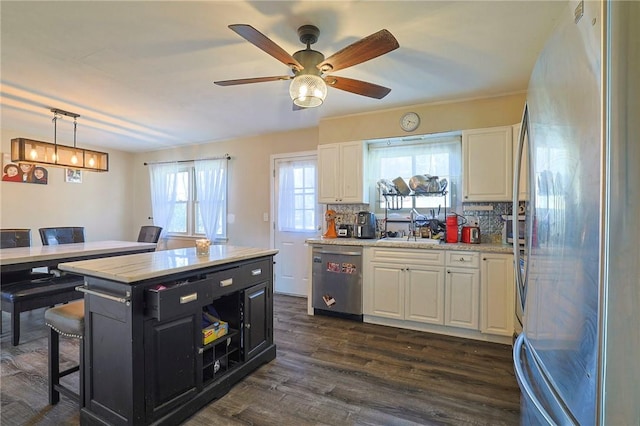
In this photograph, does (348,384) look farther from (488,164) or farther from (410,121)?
(410,121)

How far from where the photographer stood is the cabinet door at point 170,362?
5.39 feet

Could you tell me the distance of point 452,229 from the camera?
3.35 metres

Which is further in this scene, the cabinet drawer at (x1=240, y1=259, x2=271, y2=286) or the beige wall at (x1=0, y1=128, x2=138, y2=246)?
the beige wall at (x1=0, y1=128, x2=138, y2=246)

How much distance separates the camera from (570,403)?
0.72 meters

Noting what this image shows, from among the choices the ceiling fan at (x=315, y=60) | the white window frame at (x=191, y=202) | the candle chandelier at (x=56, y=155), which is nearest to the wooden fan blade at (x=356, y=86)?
the ceiling fan at (x=315, y=60)

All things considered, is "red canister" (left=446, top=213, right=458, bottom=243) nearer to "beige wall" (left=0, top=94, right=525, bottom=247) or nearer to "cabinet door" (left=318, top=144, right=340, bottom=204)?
"beige wall" (left=0, top=94, right=525, bottom=247)

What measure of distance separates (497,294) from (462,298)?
0.30 meters

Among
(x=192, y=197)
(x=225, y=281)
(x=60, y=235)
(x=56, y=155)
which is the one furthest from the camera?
(x=192, y=197)

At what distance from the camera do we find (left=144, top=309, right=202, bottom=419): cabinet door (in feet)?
5.39

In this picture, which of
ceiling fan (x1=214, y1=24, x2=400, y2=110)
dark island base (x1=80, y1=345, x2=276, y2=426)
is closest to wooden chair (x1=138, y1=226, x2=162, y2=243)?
dark island base (x1=80, y1=345, x2=276, y2=426)

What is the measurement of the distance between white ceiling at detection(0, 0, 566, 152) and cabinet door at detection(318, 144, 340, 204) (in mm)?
457

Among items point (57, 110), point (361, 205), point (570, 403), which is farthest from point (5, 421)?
point (361, 205)

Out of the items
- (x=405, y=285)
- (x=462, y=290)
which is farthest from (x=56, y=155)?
(x=462, y=290)

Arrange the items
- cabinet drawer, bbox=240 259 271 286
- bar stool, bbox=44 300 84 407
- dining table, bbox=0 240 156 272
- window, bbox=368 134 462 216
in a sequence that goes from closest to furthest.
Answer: bar stool, bbox=44 300 84 407 → cabinet drawer, bbox=240 259 271 286 → dining table, bbox=0 240 156 272 → window, bbox=368 134 462 216
